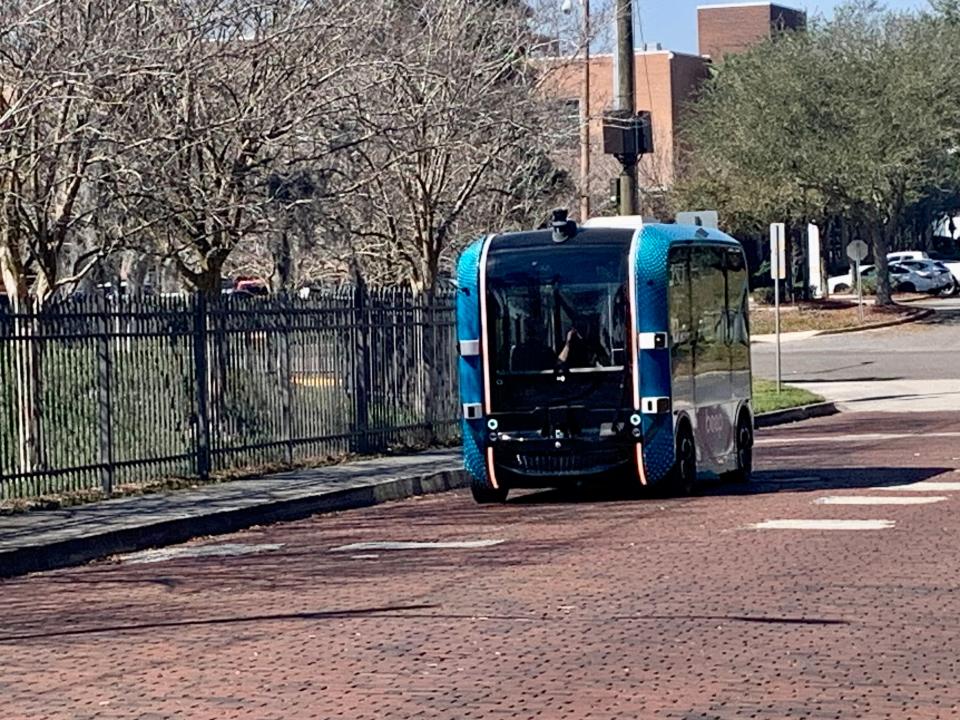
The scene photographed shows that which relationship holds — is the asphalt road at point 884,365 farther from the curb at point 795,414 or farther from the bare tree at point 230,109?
the bare tree at point 230,109

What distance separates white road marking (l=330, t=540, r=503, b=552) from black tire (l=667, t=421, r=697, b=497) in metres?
3.43

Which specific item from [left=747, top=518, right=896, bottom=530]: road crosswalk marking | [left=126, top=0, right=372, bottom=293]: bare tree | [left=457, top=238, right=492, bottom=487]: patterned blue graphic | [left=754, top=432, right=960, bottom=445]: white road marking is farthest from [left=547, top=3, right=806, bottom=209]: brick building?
[left=747, top=518, right=896, bottom=530]: road crosswalk marking

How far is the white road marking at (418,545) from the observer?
14.6 m

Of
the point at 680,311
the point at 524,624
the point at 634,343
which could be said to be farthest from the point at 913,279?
the point at 524,624

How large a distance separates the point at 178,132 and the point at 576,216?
17.8 metres

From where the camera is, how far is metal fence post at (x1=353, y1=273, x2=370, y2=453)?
2252cm

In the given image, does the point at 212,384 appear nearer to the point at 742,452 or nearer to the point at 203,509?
the point at 203,509

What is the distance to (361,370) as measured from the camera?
22.7 meters

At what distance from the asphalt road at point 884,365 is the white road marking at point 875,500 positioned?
15.1 meters

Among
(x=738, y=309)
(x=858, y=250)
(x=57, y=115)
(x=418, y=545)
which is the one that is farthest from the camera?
(x=858, y=250)

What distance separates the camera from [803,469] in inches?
829

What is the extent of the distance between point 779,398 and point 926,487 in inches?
603

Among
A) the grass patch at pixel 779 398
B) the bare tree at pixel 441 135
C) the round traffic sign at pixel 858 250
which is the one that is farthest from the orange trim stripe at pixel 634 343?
the round traffic sign at pixel 858 250

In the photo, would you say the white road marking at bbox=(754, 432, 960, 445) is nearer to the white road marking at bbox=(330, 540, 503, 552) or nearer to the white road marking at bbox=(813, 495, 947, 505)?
the white road marking at bbox=(813, 495, 947, 505)
